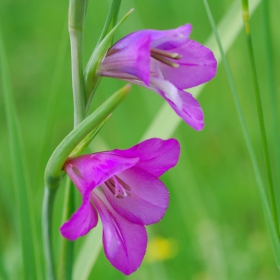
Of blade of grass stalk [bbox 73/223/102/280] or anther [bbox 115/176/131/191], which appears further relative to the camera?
blade of grass stalk [bbox 73/223/102/280]

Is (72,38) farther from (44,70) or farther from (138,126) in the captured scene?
(44,70)

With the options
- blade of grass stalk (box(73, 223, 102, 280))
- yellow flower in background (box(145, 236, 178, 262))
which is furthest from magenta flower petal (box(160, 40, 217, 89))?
yellow flower in background (box(145, 236, 178, 262))

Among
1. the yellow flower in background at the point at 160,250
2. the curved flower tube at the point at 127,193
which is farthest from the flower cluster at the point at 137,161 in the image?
the yellow flower in background at the point at 160,250

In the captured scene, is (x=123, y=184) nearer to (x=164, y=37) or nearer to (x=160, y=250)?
(x=164, y=37)

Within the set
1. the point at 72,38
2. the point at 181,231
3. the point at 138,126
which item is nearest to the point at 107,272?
the point at 181,231

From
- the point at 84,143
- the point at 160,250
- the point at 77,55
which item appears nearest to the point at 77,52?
the point at 77,55

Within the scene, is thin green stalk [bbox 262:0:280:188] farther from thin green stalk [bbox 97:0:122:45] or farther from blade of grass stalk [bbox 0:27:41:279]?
blade of grass stalk [bbox 0:27:41:279]

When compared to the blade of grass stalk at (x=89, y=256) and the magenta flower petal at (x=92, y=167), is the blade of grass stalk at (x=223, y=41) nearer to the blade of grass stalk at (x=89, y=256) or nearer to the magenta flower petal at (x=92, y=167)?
the blade of grass stalk at (x=89, y=256)
